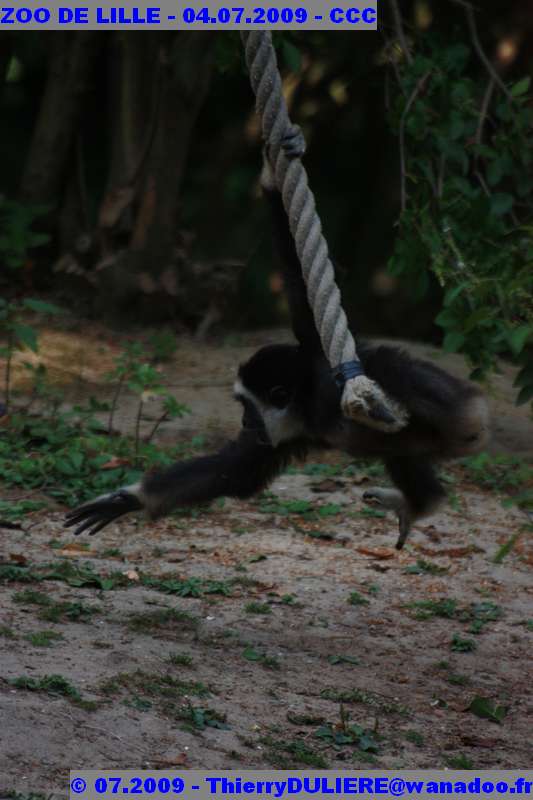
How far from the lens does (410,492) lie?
6152mm

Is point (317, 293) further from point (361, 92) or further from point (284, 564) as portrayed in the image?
point (361, 92)

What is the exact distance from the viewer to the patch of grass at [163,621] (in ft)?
18.2

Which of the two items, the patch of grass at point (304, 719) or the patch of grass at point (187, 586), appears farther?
the patch of grass at point (187, 586)

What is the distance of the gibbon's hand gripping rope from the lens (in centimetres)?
438

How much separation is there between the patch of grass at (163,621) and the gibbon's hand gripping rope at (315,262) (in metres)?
1.62

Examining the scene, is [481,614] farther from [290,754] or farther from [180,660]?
[290,754]

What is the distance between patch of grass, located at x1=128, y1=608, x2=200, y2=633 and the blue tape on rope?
5.55 feet

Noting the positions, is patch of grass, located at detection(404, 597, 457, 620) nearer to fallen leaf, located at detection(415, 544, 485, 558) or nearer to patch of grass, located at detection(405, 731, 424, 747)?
fallen leaf, located at detection(415, 544, 485, 558)

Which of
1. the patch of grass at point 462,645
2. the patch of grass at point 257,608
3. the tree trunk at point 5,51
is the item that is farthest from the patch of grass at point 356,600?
the tree trunk at point 5,51

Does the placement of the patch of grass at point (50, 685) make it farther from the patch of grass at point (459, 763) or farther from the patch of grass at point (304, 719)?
the patch of grass at point (459, 763)

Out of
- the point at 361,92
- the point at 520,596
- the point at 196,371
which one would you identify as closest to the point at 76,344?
the point at 196,371

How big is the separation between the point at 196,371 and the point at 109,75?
3.56 m

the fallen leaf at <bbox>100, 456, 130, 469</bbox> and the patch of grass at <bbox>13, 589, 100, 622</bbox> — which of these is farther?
the fallen leaf at <bbox>100, 456, 130, 469</bbox>

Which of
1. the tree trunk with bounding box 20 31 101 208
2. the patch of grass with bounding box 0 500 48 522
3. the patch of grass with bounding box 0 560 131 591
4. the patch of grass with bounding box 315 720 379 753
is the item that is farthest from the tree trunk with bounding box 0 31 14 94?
the patch of grass with bounding box 315 720 379 753
